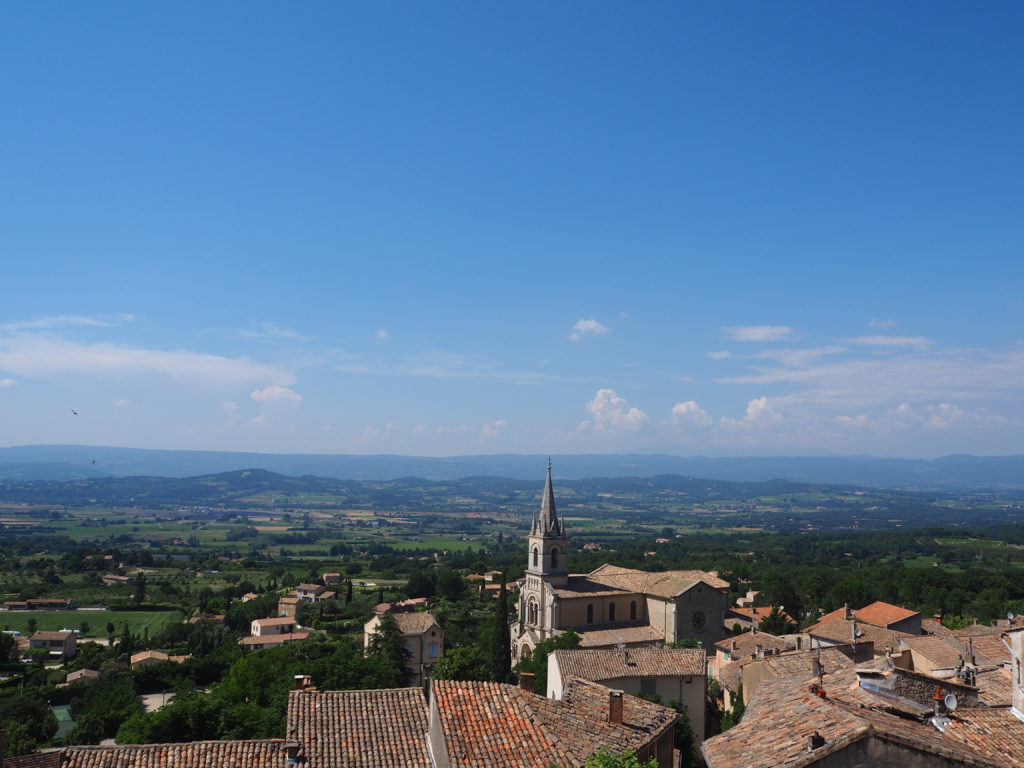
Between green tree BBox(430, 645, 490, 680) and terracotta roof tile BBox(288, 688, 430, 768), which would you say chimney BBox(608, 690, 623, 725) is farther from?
green tree BBox(430, 645, 490, 680)

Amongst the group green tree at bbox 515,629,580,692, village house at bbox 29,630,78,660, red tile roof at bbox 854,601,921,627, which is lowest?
village house at bbox 29,630,78,660

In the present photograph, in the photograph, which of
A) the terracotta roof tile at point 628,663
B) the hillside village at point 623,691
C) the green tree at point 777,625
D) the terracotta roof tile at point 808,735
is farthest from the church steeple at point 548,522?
the terracotta roof tile at point 808,735

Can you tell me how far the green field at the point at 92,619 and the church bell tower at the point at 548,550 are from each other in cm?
4250

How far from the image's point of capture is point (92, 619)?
270ft

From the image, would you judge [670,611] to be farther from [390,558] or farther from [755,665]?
[390,558]

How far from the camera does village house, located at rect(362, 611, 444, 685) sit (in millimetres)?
42562

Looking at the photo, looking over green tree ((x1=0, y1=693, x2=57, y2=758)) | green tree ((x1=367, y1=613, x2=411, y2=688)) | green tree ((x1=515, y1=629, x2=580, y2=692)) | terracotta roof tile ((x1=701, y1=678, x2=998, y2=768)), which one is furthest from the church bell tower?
terracotta roof tile ((x1=701, y1=678, x2=998, y2=768))

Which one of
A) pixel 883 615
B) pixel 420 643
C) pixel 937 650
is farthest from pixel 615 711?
pixel 883 615

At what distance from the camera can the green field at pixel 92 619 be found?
75.5m

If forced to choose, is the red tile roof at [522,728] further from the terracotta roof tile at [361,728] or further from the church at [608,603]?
the church at [608,603]

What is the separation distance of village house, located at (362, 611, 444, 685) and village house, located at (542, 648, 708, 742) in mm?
17694

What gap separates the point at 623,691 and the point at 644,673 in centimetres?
202

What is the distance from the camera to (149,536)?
19238 cm

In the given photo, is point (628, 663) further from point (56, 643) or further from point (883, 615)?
point (56, 643)
